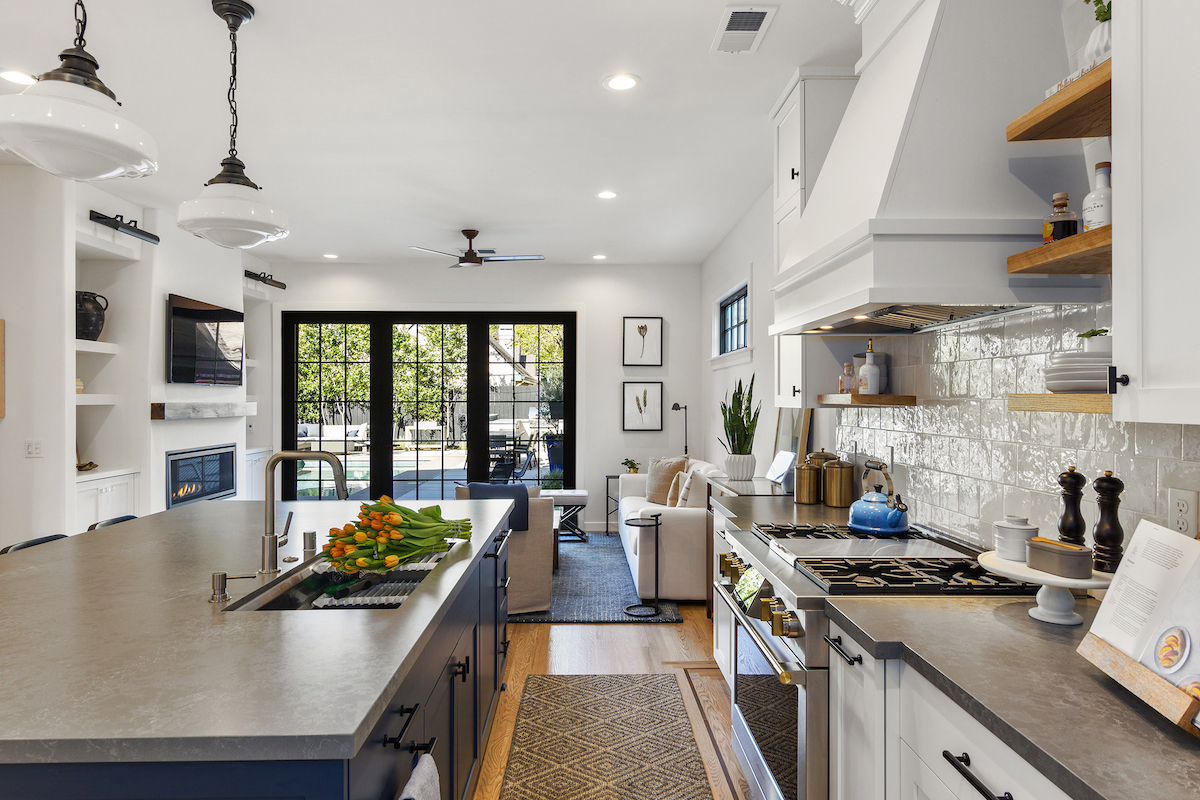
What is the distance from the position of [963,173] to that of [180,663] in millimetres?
1972

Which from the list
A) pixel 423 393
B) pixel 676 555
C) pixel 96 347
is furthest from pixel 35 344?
pixel 676 555

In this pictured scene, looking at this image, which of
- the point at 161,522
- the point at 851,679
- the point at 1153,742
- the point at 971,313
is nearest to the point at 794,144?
the point at 971,313

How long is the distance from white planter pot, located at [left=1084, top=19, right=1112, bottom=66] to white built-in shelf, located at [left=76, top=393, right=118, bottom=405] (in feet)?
17.4

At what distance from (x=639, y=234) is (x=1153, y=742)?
5.09 meters

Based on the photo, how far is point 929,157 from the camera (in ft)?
5.52

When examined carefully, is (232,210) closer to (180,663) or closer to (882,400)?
(180,663)

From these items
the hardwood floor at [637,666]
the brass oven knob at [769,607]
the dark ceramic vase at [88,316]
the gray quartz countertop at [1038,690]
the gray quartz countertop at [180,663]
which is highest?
the dark ceramic vase at [88,316]

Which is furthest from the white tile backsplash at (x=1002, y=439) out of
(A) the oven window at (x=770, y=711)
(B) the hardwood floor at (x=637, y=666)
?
(B) the hardwood floor at (x=637, y=666)

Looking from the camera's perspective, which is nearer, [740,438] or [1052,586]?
[1052,586]

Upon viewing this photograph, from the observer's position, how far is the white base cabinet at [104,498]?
168 inches

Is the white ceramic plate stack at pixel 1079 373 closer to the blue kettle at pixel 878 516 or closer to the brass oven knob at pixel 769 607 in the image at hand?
the brass oven knob at pixel 769 607

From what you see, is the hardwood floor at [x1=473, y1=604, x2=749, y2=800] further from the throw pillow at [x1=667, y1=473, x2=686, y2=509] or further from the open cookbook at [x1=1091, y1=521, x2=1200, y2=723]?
the open cookbook at [x1=1091, y1=521, x2=1200, y2=723]

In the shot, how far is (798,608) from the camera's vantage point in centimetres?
160

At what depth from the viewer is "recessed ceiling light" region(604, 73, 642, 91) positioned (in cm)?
286
